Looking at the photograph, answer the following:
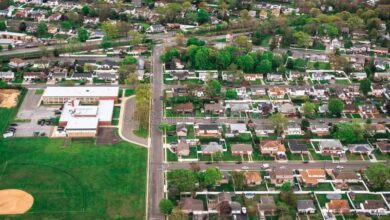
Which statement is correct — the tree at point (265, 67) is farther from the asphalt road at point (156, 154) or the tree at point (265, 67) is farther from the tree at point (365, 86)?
the asphalt road at point (156, 154)

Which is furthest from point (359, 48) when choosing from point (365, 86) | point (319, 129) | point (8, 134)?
point (8, 134)

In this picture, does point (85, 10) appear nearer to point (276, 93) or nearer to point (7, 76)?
point (7, 76)

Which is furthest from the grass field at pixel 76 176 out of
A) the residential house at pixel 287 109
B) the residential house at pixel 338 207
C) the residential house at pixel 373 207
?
the residential house at pixel 373 207

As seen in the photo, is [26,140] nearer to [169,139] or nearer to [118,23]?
[169,139]

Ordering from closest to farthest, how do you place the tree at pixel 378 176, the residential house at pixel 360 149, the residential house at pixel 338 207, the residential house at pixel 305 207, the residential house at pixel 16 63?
the residential house at pixel 305 207, the residential house at pixel 338 207, the tree at pixel 378 176, the residential house at pixel 360 149, the residential house at pixel 16 63

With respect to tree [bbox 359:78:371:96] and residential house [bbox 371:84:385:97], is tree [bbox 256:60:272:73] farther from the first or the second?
residential house [bbox 371:84:385:97]

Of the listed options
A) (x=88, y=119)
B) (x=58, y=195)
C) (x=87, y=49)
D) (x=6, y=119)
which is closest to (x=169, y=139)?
(x=88, y=119)
